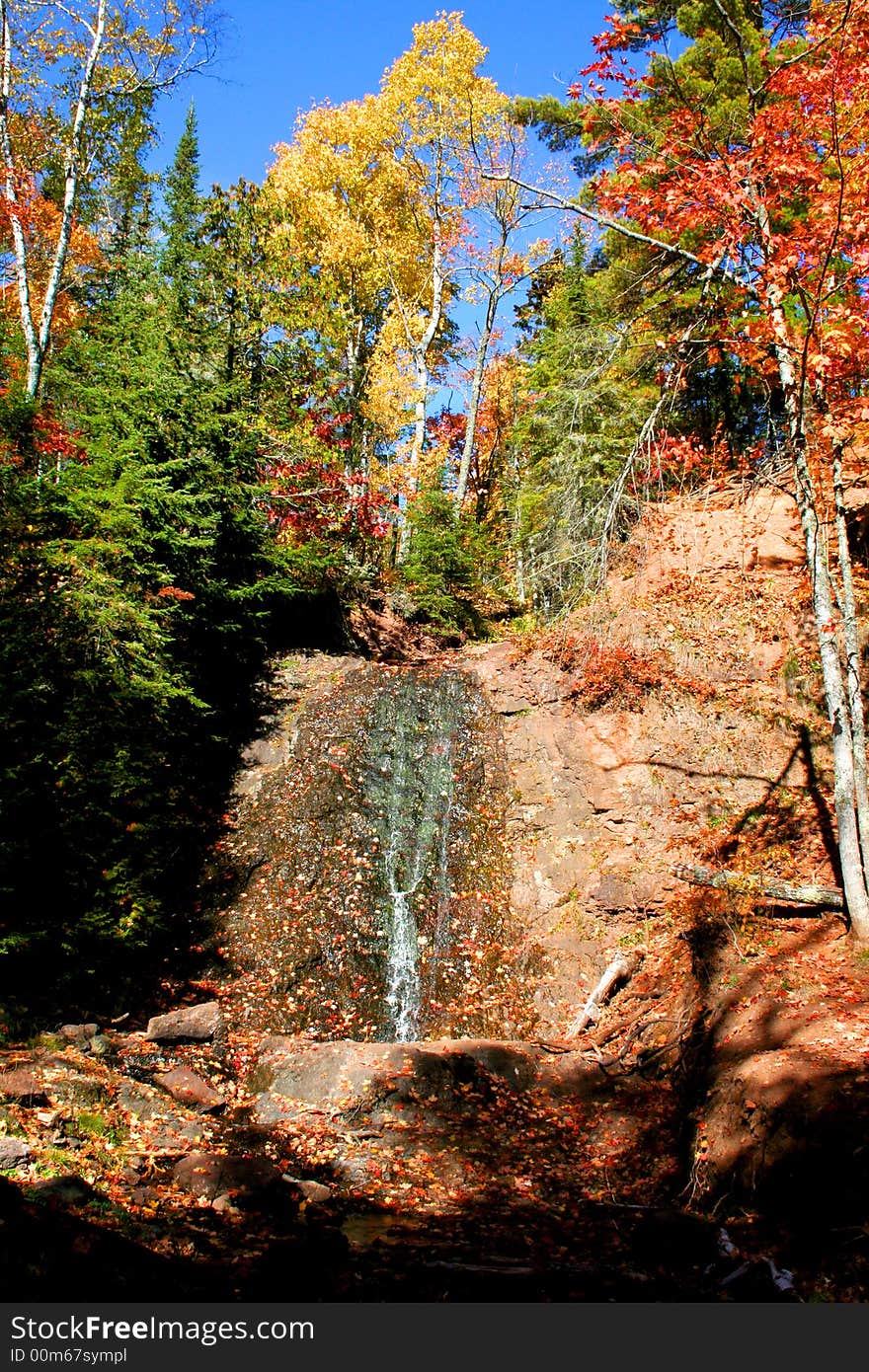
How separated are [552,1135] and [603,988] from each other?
2.31 metres

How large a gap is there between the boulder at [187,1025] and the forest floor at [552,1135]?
10 cm

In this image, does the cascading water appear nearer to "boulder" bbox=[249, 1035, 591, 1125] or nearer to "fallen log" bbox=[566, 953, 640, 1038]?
"fallen log" bbox=[566, 953, 640, 1038]

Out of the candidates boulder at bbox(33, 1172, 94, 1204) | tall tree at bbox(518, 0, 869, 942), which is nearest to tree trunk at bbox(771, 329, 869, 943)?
tall tree at bbox(518, 0, 869, 942)

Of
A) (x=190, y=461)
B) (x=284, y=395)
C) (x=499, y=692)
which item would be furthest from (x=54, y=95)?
(x=499, y=692)

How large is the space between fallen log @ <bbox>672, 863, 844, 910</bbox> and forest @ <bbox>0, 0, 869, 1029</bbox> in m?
0.70

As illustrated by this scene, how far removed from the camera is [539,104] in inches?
603

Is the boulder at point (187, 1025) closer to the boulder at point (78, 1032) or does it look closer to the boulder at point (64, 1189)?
the boulder at point (78, 1032)

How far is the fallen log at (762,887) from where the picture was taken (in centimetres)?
730

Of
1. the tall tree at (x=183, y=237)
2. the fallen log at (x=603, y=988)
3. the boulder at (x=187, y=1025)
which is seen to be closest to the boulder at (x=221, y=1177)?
the boulder at (x=187, y=1025)

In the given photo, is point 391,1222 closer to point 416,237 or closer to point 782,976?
point 782,976

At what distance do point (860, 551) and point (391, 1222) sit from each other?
35.7 feet

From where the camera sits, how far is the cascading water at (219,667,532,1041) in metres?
8.84

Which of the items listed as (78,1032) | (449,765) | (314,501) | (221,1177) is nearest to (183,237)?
(314,501)

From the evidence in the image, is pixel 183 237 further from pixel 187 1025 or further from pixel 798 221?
pixel 187 1025
